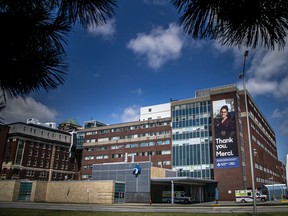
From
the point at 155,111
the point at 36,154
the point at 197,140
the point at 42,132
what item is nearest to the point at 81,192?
the point at 197,140

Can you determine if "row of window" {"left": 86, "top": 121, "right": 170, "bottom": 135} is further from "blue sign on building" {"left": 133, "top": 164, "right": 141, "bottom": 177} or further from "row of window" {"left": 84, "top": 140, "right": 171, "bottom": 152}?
"blue sign on building" {"left": 133, "top": 164, "right": 141, "bottom": 177}

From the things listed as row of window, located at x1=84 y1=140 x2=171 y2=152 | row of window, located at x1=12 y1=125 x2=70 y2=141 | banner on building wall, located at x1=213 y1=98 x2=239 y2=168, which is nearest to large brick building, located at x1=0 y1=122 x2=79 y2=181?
row of window, located at x1=12 y1=125 x2=70 y2=141

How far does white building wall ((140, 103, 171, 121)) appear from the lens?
84.1 m

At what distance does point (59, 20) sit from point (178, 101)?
241 feet

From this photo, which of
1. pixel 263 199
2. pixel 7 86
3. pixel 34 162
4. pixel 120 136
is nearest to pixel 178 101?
pixel 120 136

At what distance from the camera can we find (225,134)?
63562mm

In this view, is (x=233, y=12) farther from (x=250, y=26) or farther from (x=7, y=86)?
(x=7, y=86)

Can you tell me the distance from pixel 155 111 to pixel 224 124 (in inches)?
1065

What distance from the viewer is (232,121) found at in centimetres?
6369

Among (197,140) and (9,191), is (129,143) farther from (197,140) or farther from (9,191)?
(9,191)

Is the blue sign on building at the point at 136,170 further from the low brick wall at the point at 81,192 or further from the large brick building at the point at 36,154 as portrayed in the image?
the large brick building at the point at 36,154

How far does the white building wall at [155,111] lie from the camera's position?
276 ft

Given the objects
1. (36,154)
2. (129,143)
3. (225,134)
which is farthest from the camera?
(36,154)

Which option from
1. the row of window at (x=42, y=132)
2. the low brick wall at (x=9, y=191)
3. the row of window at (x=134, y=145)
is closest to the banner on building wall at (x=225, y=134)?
the row of window at (x=134, y=145)
